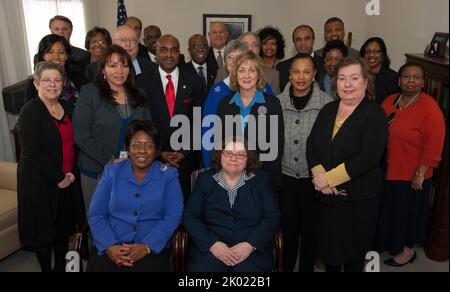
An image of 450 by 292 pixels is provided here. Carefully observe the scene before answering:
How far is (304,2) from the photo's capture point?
6.65 metres

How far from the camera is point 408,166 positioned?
9.78 feet

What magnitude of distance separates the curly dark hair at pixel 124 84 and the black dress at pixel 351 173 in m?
1.25

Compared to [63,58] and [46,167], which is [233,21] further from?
[46,167]

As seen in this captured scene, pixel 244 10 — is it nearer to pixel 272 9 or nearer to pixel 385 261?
pixel 272 9

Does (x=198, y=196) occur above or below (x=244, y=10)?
below

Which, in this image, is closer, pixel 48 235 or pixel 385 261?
pixel 48 235

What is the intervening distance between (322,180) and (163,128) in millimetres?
1436

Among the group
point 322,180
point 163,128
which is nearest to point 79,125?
point 163,128

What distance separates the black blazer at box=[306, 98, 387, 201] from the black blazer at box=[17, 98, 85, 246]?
175 centimetres

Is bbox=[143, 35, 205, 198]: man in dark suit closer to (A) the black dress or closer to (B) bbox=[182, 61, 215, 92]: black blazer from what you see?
(B) bbox=[182, 61, 215, 92]: black blazer

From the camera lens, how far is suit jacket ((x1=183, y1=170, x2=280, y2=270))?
100 inches
